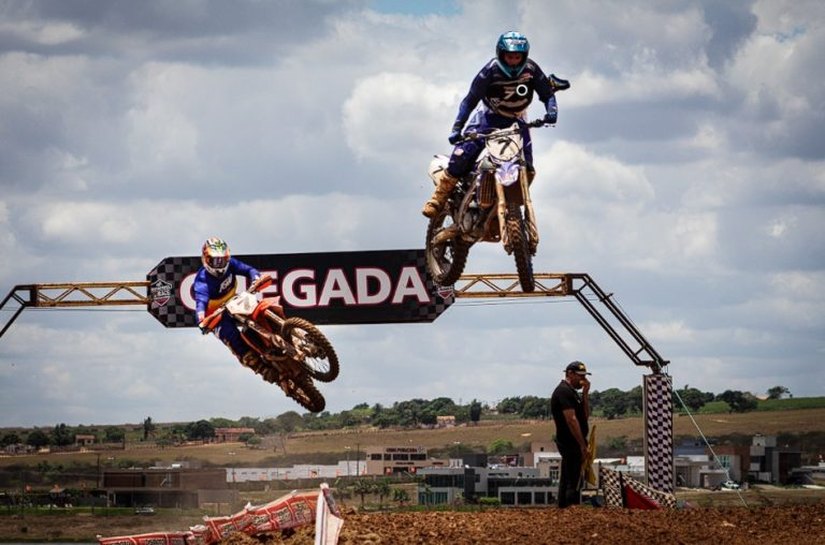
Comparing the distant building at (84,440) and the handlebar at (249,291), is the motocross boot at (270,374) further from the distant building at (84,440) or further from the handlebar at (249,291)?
the distant building at (84,440)

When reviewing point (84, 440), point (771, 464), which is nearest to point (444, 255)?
point (771, 464)

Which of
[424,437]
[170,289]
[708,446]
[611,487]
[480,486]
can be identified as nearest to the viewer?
[611,487]

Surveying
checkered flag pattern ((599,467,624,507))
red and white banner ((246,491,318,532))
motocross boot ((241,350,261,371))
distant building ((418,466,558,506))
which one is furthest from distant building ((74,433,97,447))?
red and white banner ((246,491,318,532))

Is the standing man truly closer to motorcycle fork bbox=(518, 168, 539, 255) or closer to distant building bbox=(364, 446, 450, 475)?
motorcycle fork bbox=(518, 168, 539, 255)

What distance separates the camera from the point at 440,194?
28.5 metres

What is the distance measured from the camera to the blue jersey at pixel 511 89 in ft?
88.3

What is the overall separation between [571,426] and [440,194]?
4.85m

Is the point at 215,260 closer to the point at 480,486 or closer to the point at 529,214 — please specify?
the point at 529,214

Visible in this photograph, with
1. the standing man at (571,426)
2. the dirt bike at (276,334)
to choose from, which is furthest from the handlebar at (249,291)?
the standing man at (571,426)

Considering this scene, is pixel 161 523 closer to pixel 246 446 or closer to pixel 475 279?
pixel 246 446

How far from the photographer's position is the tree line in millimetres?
42419

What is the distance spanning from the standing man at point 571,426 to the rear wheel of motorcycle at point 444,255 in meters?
3.19

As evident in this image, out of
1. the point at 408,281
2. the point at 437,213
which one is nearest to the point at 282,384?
the point at 437,213

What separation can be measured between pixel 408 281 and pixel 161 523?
8.13 m
